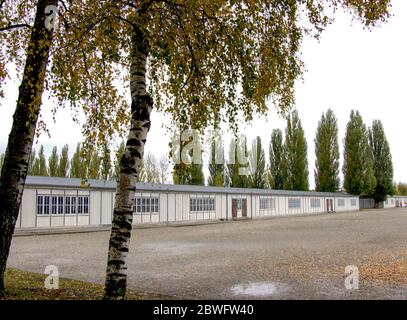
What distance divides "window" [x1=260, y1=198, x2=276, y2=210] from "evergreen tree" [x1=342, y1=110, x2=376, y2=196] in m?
25.2

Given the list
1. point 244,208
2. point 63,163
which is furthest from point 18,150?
point 63,163

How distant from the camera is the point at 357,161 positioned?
70.6 m

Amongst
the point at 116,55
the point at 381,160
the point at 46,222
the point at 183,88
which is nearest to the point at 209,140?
the point at 183,88

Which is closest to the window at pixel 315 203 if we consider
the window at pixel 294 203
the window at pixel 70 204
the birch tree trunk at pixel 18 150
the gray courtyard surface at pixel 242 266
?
the window at pixel 294 203

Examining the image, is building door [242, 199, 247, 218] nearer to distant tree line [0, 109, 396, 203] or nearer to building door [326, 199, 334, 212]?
distant tree line [0, 109, 396, 203]

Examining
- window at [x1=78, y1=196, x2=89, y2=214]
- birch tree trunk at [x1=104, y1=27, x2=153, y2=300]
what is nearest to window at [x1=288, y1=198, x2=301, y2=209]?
window at [x1=78, y1=196, x2=89, y2=214]

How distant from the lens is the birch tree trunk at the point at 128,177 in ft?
21.4

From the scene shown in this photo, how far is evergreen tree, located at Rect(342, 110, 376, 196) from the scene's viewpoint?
7056 centimetres

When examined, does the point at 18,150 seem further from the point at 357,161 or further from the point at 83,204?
the point at 357,161

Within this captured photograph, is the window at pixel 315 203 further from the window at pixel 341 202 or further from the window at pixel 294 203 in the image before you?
the window at pixel 341 202

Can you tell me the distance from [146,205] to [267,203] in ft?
62.7

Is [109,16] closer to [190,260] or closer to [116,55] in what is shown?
[116,55]

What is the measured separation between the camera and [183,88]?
823 cm

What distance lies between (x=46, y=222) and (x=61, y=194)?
2014 mm
